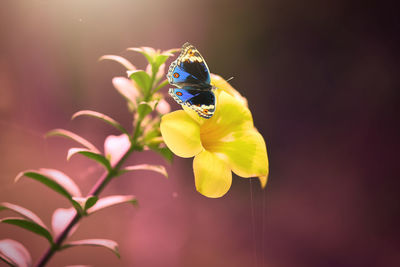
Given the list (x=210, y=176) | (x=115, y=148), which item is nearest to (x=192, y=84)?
(x=210, y=176)

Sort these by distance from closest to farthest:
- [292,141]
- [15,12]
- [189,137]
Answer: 1. [189,137]
2. [15,12]
3. [292,141]

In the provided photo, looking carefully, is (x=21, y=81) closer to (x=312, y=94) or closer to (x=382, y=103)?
(x=312, y=94)

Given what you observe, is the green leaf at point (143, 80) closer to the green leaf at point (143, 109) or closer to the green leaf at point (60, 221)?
the green leaf at point (143, 109)

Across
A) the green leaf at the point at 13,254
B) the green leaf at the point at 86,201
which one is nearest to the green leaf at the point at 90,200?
the green leaf at the point at 86,201

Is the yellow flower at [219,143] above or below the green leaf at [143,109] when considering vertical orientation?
below

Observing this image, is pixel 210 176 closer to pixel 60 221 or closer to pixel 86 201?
pixel 86 201

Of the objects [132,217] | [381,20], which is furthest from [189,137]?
[381,20]
